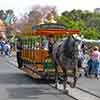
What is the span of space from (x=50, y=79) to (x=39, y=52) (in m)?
1.23

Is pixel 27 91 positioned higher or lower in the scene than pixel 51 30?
lower

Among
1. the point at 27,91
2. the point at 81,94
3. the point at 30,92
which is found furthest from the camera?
the point at 27,91

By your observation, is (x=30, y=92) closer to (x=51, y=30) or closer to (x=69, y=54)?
(x=69, y=54)

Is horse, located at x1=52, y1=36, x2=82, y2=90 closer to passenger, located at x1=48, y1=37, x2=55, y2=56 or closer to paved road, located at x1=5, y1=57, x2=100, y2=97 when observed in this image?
paved road, located at x1=5, y1=57, x2=100, y2=97

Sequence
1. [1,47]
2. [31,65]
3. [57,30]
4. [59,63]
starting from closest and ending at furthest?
[59,63] → [57,30] → [31,65] → [1,47]

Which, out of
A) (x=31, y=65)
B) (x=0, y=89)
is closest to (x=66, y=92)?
(x=0, y=89)

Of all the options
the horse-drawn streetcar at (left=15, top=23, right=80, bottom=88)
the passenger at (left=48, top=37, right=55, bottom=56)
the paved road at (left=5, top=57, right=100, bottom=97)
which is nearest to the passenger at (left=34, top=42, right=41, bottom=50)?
the horse-drawn streetcar at (left=15, top=23, right=80, bottom=88)

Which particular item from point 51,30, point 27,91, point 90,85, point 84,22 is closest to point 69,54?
point 27,91

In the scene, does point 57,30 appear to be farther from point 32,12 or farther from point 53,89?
point 32,12

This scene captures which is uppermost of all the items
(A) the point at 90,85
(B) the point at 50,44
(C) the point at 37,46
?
(B) the point at 50,44

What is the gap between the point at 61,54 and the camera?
1622 cm

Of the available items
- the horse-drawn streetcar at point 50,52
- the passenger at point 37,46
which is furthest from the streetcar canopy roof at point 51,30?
the passenger at point 37,46

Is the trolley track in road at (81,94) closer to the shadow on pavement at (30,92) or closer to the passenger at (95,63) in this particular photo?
the shadow on pavement at (30,92)

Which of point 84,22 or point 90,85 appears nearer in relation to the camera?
point 90,85
